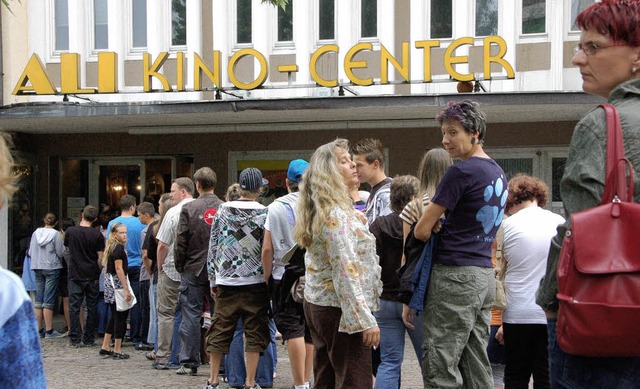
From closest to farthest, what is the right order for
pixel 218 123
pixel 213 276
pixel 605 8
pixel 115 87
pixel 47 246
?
pixel 605 8
pixel 213 276
pixel 47 246
pixel 115 87
pixel 218 123

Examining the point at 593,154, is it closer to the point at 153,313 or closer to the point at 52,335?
the point at 153,313

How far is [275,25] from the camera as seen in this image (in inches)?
564

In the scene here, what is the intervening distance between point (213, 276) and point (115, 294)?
10.0 feet

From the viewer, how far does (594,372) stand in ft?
7.51

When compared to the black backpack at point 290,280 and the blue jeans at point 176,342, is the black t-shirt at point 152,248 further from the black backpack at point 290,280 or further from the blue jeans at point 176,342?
the black backpack at point 290,280

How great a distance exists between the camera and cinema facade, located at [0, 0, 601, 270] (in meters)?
12.5

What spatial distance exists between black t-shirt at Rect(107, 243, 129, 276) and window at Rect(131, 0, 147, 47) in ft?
20.3

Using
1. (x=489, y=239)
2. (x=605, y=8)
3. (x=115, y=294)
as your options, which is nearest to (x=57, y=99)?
(x=115, y=294)

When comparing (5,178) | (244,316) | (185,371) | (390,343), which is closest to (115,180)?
(185,371)

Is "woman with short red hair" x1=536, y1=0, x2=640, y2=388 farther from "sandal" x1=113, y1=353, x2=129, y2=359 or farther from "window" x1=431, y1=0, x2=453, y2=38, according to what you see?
"window" x1=431, y1=0, x2=453, y2=38

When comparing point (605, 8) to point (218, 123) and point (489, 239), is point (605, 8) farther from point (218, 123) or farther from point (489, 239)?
point (218, 123)

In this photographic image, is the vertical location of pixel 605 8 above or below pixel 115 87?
below

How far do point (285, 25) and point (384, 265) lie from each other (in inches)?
367

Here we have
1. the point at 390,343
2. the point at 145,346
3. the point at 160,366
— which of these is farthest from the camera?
the point at 145,346
